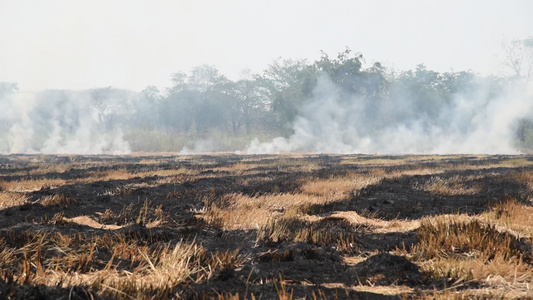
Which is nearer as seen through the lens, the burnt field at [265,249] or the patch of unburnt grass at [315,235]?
the burnt field at [265,249]

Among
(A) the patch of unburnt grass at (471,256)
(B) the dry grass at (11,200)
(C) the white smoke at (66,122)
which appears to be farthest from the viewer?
(C) the white smoke at (66,122)

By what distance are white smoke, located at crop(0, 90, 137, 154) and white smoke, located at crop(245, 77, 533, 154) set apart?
1809 centimetres

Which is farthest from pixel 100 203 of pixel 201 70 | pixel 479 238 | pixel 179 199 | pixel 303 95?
pixel 201 70

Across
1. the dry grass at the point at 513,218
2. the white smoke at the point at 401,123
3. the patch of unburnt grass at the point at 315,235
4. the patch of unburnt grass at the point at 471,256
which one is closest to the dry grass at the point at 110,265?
the patch of unburnt grass at the point at 315,235

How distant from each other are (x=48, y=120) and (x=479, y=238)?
2393 inches

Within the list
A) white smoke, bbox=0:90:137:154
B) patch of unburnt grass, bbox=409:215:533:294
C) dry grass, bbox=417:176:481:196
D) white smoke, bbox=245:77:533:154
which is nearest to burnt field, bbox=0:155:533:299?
patch of unburnt grass, bbox=409:215:533:294

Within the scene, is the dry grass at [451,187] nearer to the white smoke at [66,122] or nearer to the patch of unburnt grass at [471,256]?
the patch of unburnt grass at [471,256]

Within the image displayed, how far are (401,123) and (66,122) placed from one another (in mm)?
39819

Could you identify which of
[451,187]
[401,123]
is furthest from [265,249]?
[401,123]

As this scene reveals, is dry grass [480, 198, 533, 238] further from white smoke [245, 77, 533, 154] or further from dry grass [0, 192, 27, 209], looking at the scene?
white smoke [245, 77, 533, 154]

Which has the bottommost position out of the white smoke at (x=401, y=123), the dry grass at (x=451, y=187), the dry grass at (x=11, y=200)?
the dry grass at (x=11, y=200)

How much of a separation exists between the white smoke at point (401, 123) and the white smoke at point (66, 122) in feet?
59.3

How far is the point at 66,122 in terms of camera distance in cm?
6075

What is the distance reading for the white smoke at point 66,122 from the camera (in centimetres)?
5378
